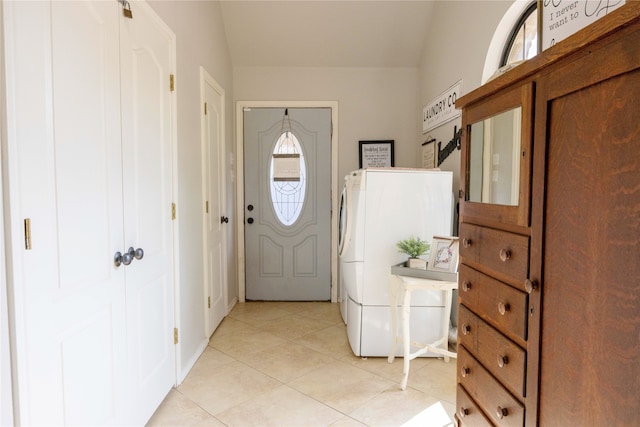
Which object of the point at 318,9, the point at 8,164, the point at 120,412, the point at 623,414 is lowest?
the point at 120,412

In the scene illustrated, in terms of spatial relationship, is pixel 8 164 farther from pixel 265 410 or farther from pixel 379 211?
pixel 379 211

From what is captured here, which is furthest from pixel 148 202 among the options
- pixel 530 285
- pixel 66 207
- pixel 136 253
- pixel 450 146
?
pixel 450 146

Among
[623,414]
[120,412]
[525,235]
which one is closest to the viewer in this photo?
[623,414]

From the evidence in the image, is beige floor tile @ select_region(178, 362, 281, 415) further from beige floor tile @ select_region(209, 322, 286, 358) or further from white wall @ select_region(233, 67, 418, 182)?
white wall @ select_region(233, 67, 418, 182)

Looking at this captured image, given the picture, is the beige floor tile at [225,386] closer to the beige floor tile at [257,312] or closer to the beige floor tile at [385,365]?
the beige floor tile at [385,365]

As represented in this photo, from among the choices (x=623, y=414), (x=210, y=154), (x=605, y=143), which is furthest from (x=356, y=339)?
(x=605, y=143)

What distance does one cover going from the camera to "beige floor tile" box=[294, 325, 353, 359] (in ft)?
9.05

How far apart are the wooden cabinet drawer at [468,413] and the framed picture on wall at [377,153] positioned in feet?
9.04

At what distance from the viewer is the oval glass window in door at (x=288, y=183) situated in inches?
154

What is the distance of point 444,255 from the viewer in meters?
2.33

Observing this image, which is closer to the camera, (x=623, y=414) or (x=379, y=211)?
(x=623, y=414)

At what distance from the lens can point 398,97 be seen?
387cm

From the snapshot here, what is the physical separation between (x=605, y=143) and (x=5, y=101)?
4.76 feet

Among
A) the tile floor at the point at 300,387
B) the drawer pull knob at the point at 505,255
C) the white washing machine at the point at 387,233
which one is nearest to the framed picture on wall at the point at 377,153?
the white washing machine at the point at 387,233
